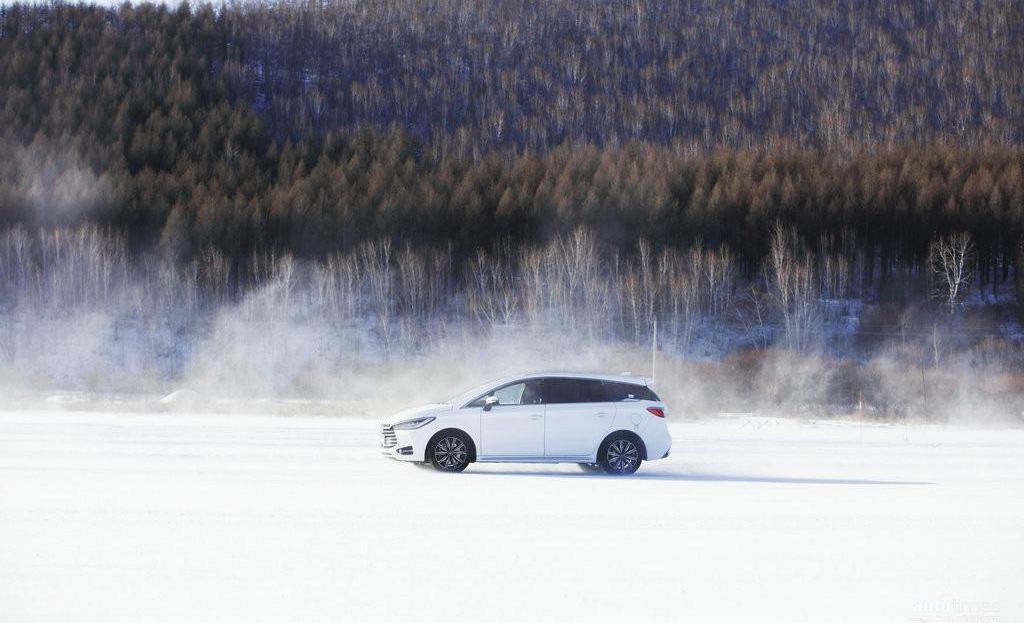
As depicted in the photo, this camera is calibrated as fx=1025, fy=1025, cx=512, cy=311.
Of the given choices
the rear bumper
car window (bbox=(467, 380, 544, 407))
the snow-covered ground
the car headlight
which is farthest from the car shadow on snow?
car window (bbox=(467, 380, 544, 407))

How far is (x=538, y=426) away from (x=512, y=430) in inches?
16.5

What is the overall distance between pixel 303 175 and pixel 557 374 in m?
84.3

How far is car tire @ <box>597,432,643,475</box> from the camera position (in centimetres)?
1638

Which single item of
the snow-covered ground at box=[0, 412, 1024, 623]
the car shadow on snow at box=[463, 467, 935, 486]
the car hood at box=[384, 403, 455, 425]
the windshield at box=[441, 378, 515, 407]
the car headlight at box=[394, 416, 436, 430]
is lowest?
the snow-covered ground at box=[0, 412, 1024, 623]

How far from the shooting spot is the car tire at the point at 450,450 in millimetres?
15984

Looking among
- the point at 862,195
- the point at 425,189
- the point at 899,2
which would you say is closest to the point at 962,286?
the point at 862,195

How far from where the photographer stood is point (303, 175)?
319 ft

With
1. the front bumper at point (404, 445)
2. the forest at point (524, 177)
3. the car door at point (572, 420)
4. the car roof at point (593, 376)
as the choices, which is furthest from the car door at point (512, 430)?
the forest at point (524, 177)

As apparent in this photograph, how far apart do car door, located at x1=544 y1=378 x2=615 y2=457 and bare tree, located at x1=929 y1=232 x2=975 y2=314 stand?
6581 centimetres

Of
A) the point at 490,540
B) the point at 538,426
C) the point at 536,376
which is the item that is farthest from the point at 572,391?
the point at 490,540

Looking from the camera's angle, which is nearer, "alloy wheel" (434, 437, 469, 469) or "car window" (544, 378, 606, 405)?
"alloy wheel" (434, 437, 469, 469)

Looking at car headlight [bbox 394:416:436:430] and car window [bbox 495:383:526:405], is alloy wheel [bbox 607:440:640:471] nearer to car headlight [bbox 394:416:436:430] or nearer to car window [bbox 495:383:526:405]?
car window [bbox 495:383:526:405]

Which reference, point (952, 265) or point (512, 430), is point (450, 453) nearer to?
point (512, 430)

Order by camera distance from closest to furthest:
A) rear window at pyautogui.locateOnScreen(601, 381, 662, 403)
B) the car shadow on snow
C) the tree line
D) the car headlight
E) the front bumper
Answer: the car shadow on snow
the front bumper
the car headlight
rear window at pyautogui.locateOnScreen(601, 381, 662, 403)
the tree line
